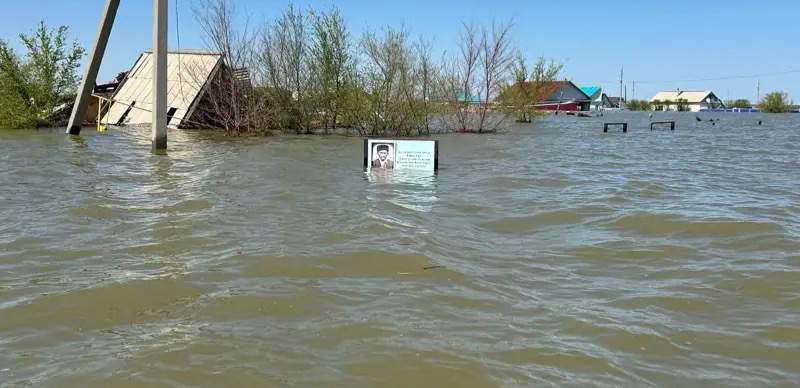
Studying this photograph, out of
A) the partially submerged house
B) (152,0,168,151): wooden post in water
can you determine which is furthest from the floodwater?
the partially submerged house

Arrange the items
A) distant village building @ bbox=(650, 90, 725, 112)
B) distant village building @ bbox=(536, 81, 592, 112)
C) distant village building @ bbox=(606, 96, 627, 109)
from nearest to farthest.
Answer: distant village building @ bbox=(536, 81, 592, 112), distant village building @ bbox=(650, 90, 725, 112), distant village building @ bbox=(606, 96, 627, 109)

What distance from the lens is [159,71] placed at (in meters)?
18.6

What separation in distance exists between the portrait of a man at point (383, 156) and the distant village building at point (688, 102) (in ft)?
502

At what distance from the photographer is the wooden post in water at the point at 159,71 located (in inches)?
722

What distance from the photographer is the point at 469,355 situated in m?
3.92

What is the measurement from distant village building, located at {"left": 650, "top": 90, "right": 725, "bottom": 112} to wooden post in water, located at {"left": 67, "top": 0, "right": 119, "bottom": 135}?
14907 cm

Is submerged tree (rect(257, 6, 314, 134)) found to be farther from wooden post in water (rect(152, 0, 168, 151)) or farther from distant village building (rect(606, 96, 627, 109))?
distant village building (rect(606, 96, 627, 109))

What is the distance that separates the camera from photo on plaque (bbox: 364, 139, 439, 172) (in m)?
13.6

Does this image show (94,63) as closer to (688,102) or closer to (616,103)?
(688,102)

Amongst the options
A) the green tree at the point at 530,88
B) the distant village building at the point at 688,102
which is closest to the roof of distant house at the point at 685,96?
the distant village building at the point at 688,102

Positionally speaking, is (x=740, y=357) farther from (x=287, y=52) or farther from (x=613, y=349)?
(x=287, y=52)

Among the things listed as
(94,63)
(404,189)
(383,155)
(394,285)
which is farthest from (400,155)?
(94,63)

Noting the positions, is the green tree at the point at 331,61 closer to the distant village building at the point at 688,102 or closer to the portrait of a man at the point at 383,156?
the portrait of a man at the point at 383,156

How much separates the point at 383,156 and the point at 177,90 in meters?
19.7
